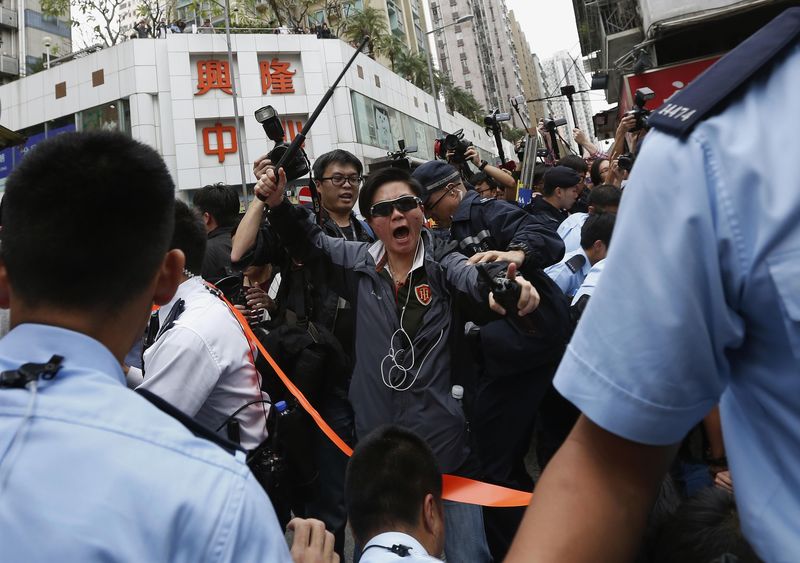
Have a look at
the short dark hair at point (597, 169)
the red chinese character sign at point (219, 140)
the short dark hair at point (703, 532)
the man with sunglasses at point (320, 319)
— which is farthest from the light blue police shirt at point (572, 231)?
the red chinese character sign at point (219, 140)

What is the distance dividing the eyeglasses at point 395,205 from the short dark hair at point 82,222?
1877 mm

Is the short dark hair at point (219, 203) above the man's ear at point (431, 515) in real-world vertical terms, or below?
above

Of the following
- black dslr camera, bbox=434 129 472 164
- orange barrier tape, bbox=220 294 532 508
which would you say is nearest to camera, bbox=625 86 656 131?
black dslr camera, bbox=434 129 472 164

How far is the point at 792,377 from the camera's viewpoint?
70cm

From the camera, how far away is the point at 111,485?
84cm

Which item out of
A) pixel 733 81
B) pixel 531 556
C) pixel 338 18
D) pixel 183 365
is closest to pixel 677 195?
pixel 733 81

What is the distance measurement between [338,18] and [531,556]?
114 feet

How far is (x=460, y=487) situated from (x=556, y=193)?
10.5ft

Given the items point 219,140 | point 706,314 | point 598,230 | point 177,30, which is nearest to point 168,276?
point 706,314

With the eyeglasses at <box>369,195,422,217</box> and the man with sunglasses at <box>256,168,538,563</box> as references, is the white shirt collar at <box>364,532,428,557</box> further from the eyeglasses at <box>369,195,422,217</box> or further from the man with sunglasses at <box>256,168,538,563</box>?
the eyeglasses at <box>369,195,422,217</box>

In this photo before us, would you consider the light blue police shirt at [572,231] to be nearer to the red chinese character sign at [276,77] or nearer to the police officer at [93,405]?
the police officer at [93,405]

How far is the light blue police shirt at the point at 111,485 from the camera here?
31.8 inches

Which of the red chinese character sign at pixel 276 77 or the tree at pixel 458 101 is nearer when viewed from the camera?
the red chinese character sign at pixel 276 77

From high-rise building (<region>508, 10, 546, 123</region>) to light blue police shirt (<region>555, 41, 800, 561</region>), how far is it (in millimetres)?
92000
